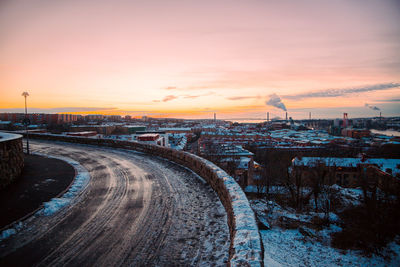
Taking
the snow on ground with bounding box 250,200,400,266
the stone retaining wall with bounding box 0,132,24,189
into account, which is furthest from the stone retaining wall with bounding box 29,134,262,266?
the stone retaining wall with bounding box 0,132,24,189

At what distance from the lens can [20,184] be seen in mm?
6840

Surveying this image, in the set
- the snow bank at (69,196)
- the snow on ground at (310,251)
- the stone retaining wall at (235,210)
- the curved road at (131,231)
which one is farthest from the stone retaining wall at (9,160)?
the snow on ground at (310,251)

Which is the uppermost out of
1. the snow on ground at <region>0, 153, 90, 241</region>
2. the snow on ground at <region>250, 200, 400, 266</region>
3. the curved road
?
the snow on ground at <region>0, 153, 90, 241</region>

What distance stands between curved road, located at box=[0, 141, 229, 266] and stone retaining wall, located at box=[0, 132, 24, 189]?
2610 millimetres

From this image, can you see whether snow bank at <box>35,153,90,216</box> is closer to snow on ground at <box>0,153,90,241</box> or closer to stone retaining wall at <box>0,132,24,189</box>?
snow on ground at <box>0,153,90,241</box>

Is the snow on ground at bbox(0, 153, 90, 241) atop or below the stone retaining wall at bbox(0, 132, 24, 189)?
below

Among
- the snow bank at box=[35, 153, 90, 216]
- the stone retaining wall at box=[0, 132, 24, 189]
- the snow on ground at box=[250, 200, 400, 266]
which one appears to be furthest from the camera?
the snow on ground at box=[250, 200, 400, 266]

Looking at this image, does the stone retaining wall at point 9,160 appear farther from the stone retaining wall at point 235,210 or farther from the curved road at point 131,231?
the stone retaining wall at point 235,210

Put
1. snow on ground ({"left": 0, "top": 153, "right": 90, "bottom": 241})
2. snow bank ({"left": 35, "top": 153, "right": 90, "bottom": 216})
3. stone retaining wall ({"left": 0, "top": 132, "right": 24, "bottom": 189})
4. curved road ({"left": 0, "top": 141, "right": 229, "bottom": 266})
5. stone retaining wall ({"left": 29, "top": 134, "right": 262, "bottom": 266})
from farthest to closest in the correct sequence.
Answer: stone retaining wall ({"left": 0, "top": 132, "right": 24, "bottom": 189})
snow bank ({"left": 35, "top": 153, "right": 90, "bottom": 216})
snow on ground ({"left": 0, "top": 153, "right": 90, "bottom": 241})
curved road ({"left": 0, "top": 141, "right": 229, "bottom": 266})
stone retaining wall ({"left": 29, "top": 134, "right": 262, "bottom": 266})

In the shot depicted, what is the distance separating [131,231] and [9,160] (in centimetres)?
600

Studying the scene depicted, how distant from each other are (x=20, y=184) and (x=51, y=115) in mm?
142276

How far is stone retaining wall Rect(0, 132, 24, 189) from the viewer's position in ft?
21.8

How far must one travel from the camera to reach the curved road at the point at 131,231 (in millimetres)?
3412

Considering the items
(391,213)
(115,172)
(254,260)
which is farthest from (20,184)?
(391,213)
